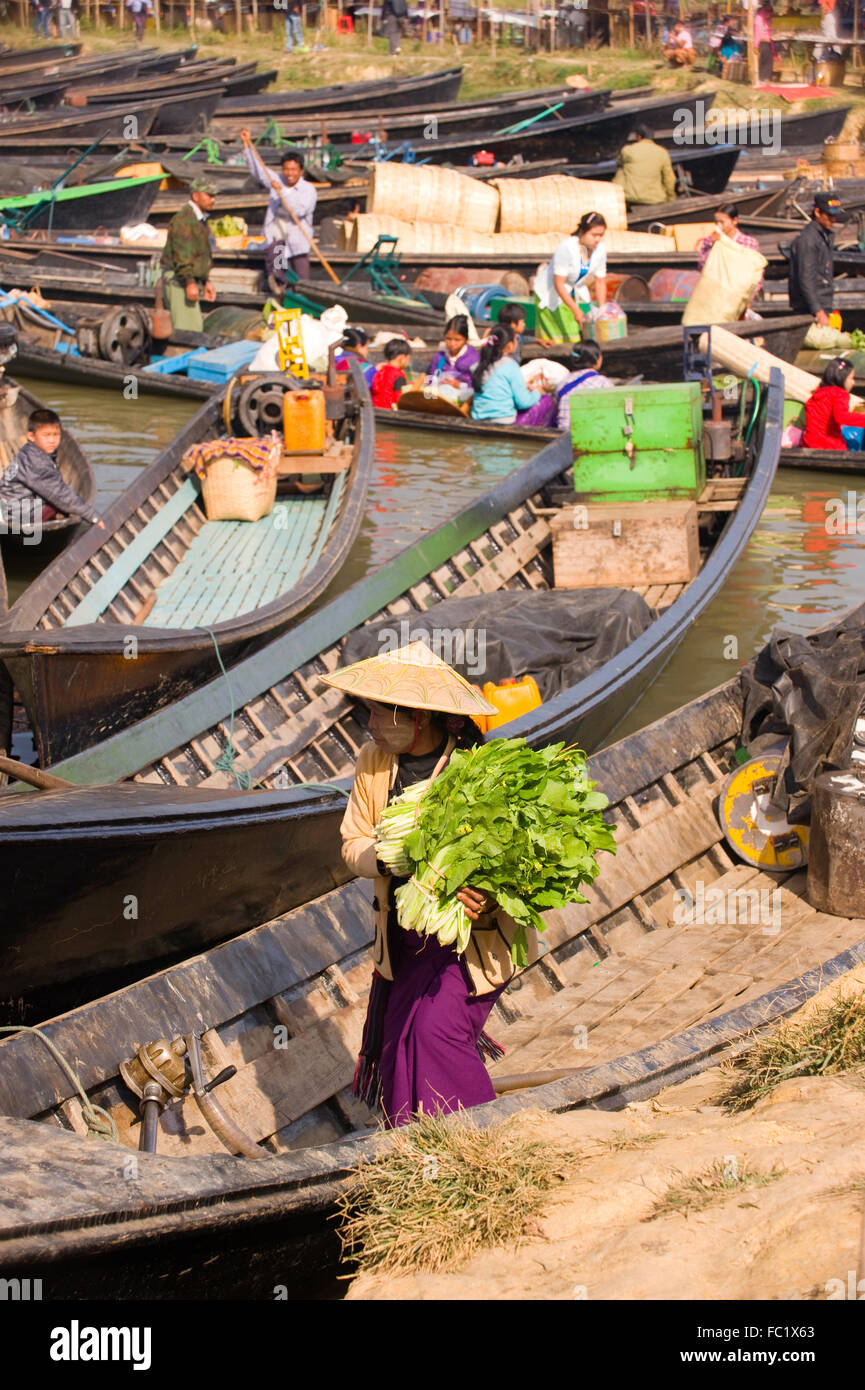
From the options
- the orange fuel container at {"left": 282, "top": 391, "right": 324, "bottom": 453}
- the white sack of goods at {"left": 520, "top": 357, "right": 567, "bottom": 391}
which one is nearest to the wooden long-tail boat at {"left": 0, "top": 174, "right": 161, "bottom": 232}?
the white sack of goods at {"left": 520, "top": 357, "right": 567, "bottom": 391}

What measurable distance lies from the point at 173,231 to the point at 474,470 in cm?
653

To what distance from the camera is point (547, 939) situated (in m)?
5.69

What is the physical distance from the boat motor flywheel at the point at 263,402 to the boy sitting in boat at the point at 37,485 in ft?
6.18

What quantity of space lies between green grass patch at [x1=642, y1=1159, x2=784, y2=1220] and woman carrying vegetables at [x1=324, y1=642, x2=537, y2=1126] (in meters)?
0.75

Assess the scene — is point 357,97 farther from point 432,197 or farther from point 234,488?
point 234,488

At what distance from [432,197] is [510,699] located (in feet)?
55.0

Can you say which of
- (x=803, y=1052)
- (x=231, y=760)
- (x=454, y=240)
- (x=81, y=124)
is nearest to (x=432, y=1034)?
(x=803, y=1052)

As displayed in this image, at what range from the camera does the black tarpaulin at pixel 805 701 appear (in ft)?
21.3

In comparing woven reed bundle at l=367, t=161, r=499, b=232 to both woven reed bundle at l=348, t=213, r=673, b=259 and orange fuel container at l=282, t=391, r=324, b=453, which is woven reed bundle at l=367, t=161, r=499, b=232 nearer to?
woven reed bundle at l=348, t=213, r=673, b=259

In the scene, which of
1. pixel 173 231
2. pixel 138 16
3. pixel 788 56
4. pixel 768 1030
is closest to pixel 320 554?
pixel 768 1030

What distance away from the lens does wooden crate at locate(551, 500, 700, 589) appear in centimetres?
953

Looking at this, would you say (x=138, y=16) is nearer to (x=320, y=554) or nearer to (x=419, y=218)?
(x=419, y=218)

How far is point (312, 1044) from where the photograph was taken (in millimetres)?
4855
